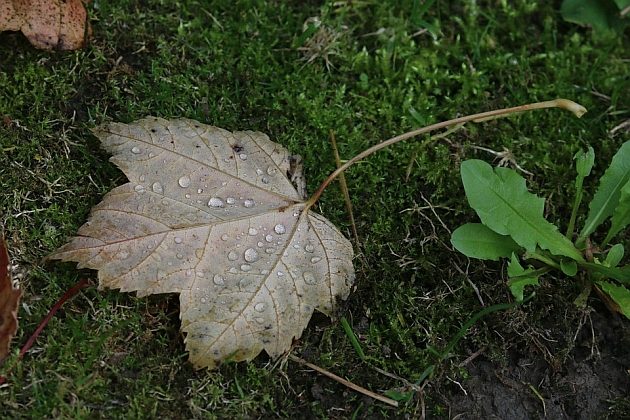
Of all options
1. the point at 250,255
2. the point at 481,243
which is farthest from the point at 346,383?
the point at 481,243

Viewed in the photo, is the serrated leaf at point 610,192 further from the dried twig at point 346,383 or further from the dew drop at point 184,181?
the dew drop at point 184,181

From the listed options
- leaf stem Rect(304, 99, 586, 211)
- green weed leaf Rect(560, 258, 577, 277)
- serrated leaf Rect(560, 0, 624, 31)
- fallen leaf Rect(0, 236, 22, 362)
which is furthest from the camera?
serrated leaf Rect(560, 0, 624, 31)

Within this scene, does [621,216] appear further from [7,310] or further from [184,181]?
[7,310]

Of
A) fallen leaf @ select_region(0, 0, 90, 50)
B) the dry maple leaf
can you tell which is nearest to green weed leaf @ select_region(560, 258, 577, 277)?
the dry maple leaf

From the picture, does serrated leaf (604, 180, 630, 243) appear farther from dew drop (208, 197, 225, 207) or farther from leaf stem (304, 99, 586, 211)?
dew drop (208, 197, 225, 207)

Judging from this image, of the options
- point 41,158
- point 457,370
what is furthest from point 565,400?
point 41,158

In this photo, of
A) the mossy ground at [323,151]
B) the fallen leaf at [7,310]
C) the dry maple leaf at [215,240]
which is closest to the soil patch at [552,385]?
Answer: the mossy ground at [323,151]

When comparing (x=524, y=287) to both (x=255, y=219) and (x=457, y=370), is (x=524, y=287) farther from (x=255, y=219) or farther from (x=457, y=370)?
(x=255, y=219)
